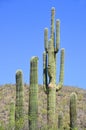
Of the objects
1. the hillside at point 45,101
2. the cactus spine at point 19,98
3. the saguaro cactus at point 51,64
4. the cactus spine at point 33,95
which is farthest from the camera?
the hillside at point 45,101

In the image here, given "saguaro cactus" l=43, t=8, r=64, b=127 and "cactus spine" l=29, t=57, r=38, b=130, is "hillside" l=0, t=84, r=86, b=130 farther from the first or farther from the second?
"cactus spine" l=29, t=57, r=38, b=130

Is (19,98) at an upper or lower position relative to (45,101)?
lower

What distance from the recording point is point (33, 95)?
14.8m

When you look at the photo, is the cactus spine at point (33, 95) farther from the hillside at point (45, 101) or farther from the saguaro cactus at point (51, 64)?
the hillside at point (45, 101)

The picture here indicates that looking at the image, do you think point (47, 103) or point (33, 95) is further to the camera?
point (47, 103)

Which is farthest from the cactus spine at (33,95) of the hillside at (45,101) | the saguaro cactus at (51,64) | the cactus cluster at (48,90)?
the hillside at (45,101)

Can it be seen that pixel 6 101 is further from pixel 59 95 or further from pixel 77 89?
pixel 77 89

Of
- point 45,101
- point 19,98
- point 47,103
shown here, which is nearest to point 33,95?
point 19,98

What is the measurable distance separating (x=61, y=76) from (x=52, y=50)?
4.27 feet

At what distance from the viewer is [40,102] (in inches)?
1275

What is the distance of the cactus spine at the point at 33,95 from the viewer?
14.7m

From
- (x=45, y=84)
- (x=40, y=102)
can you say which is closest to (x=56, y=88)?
(x=45, y=84)

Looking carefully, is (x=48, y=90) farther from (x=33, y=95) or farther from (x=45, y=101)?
(x=45, y=101)

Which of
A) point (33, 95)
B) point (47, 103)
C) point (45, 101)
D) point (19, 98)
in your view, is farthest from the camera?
point (45, 101)
